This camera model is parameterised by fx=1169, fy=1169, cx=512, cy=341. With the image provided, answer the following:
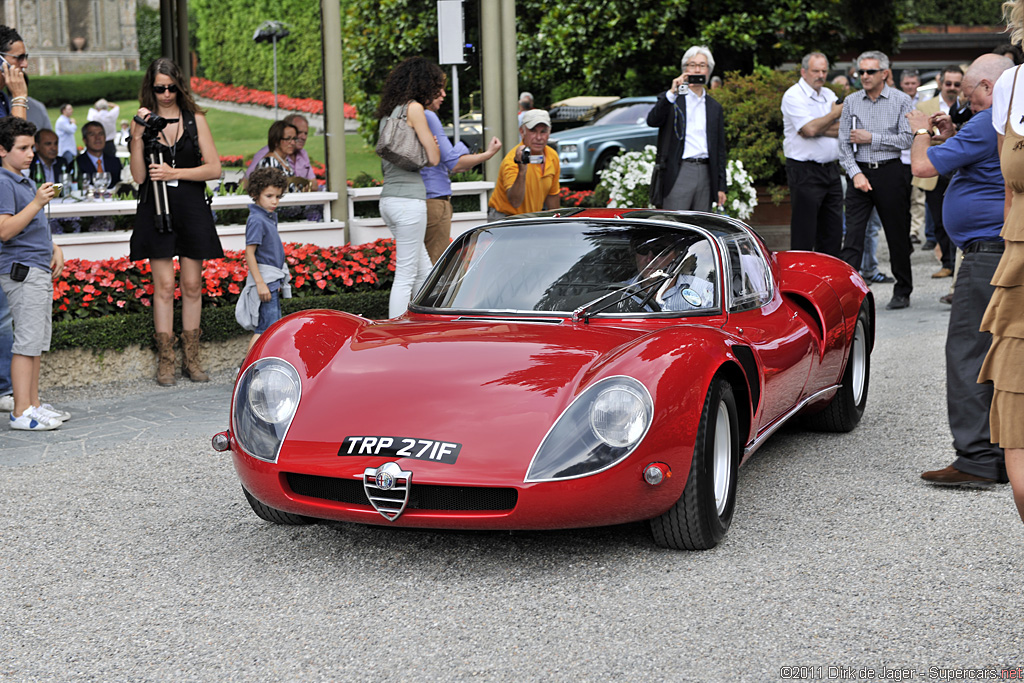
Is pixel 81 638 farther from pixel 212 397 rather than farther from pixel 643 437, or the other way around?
pixel 212 397

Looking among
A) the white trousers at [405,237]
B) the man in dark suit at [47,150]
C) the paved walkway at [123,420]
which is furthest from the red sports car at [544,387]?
the man in dark suit at [47,150]

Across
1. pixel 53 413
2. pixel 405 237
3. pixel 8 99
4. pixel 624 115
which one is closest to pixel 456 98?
pixel 405 237

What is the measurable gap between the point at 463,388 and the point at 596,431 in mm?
549

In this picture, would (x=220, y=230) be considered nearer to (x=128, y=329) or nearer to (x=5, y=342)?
(x=128, y=329)

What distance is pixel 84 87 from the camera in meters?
26.1

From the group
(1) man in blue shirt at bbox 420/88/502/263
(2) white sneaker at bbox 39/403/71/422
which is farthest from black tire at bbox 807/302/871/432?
(2) white sneaker at bbox 39/403/71/422

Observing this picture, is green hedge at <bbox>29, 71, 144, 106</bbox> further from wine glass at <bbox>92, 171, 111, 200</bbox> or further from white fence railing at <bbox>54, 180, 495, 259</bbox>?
white fence railing at <bbox>54, 180, 495, 259</bbox>

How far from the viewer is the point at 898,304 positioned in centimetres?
1058

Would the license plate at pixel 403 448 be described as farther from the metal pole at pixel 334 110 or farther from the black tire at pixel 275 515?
the metal pole at pixel 334 110

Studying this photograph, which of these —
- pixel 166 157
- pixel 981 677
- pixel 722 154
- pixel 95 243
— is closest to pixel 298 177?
pixel 95 243

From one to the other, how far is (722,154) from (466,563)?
5877mm

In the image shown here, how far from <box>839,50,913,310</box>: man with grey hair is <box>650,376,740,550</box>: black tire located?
6.26 meters

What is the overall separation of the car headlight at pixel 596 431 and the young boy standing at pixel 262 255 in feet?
12.7

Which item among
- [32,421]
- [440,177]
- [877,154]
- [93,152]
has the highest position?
[93,152]
